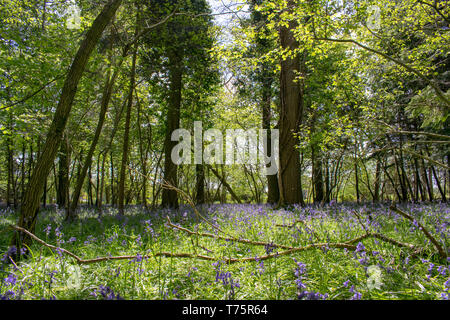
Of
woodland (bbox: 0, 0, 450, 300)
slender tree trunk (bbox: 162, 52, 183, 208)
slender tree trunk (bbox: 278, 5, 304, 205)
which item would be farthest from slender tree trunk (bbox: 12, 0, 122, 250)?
slender tree trunk (bbox: 278, 5, 304, 205)

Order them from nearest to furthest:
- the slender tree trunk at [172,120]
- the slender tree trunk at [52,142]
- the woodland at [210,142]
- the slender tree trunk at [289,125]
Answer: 1. the woodland at [210,142]
2. the slender tree trunk at [52,142]
3. the slender tree trunk at [289,125]
4. the slender tree trunk at [172,120]

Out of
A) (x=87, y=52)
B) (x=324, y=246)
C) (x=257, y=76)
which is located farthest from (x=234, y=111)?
(x=324, y=246)

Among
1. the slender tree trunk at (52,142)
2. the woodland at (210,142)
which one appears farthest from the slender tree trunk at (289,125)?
the slender tree trunk at (52,142)

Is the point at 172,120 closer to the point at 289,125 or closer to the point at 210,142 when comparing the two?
the point at 289,125

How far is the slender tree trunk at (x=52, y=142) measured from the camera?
10.7 feet

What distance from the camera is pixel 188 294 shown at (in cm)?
213

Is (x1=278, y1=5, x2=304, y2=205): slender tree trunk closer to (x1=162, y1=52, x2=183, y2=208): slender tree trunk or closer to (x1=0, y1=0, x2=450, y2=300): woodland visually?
(x1=0, y1=0, x2=450, y2=300): woodland

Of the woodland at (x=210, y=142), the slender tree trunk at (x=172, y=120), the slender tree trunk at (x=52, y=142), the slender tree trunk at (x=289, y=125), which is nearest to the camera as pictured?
the woodland at (x=210, y=142)

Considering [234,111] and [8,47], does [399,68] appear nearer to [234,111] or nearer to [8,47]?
[234,111]

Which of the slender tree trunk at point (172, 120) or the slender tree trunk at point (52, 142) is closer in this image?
the slender tree trunk at point (52, 142)

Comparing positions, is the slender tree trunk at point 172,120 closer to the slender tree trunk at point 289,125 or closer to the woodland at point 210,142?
the woodland at point 210,142

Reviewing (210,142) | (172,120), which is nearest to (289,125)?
(172,120)

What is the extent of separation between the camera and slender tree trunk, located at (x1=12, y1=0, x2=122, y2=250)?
10.7 feet

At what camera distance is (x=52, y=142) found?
3348mm
